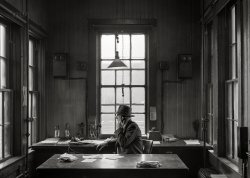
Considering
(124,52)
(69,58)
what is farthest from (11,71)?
(124,52)

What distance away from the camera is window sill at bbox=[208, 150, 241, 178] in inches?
192

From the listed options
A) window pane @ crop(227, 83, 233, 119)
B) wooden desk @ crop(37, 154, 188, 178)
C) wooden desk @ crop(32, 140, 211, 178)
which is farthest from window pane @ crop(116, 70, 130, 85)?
wooden desk @ crop(37, 154, 188, 178)

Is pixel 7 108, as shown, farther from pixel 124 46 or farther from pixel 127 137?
pixel 124 46

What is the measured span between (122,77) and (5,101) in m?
2.92

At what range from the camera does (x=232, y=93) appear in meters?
5.48

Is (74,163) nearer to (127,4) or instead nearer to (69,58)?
(69,58)

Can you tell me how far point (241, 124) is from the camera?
14.7 feet

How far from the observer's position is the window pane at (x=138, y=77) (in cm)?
783

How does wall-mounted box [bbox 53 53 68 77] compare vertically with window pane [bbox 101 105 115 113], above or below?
above

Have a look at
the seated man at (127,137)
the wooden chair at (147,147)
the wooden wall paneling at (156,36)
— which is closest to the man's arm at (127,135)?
the seated man at (127,137)

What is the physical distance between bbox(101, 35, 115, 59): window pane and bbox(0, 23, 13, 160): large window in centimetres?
247

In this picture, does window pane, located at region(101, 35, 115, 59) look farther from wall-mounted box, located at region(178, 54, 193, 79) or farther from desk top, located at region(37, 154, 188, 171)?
desk top, located at region(37, 154, 188, 171)

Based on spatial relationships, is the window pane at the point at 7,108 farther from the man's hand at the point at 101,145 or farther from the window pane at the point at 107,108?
the window pane at the point at 107,108

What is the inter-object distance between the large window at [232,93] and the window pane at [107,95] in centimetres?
281
